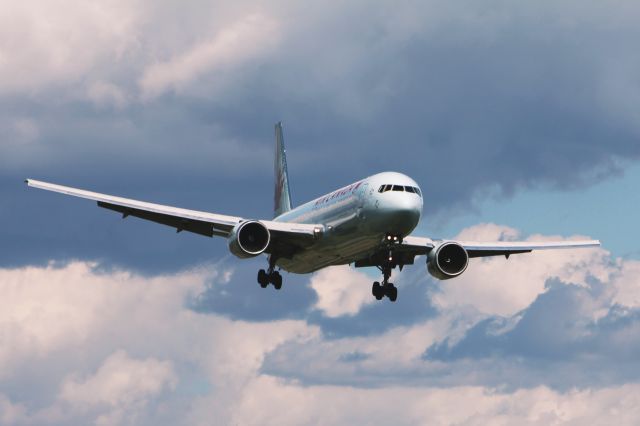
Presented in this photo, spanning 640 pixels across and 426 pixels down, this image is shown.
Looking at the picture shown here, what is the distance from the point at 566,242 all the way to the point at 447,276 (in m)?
12.3

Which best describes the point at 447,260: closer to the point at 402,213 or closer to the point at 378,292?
the point at 378,292

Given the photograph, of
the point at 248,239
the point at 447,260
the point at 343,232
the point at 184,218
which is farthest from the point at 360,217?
the point at 184,218

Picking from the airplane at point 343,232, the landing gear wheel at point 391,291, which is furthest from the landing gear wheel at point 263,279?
the landing gear wheel at point 391,291

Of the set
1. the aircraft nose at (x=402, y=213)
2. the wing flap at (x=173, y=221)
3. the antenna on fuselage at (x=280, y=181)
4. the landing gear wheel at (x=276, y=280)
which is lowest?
the aircraft nose at (x=402, y=213)

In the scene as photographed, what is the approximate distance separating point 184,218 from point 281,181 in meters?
30.3

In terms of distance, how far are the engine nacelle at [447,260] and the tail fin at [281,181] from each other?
2513cm

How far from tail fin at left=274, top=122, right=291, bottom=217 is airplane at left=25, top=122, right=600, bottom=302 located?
61.5ft

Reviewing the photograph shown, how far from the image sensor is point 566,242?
103750 mm

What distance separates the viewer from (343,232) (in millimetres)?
89750

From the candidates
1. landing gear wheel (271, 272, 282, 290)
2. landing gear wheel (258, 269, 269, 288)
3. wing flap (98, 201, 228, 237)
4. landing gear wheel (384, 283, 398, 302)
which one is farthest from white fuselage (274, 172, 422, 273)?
wing flap (98, 201, 228, 237)

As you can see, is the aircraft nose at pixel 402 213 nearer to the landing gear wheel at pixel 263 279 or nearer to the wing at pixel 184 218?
the wing at pixel 184 218

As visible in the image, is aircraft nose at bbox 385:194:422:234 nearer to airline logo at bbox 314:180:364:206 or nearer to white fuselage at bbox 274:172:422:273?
white fuselage at bbox 274:172:422:273

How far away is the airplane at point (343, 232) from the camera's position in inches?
3420

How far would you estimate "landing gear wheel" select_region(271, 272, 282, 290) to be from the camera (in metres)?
99.3
